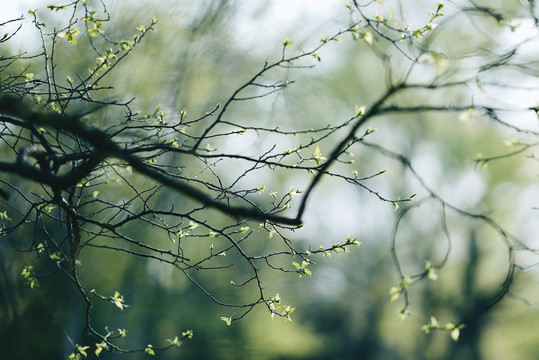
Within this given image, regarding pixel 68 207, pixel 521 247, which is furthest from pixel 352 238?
pixel 68 207

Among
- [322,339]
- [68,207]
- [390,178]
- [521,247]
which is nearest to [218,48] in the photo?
[68,207]

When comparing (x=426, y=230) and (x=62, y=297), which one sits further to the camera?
(x=426, y=230)

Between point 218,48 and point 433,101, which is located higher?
point 433,101

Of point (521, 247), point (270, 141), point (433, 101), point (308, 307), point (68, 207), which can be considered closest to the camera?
point (521, 247)

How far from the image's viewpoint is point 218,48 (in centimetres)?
704

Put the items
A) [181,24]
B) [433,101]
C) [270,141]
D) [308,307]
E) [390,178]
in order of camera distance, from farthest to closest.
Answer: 1. [308,307]
2. [390,178]
3. [433,101]
4. [270,141]
5. [181,24]

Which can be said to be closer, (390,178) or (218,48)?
(218,48)

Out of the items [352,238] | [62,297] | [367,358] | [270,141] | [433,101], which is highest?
[433,101]

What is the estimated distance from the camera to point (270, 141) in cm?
772

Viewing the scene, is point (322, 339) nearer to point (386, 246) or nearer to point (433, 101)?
point (386, 246)

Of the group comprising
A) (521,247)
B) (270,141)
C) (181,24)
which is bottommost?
(521,247)

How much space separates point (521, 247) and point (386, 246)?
12.6 metres

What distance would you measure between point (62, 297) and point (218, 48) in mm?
4386

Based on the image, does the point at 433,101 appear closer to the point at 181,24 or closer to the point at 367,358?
the point at 181,24
